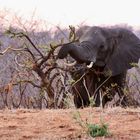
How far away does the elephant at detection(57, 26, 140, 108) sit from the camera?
390 inches

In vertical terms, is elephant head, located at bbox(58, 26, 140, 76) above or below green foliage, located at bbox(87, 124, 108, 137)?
above

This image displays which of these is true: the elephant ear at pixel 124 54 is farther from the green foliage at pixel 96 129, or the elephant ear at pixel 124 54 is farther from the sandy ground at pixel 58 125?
the green foliage at pixel 96 129

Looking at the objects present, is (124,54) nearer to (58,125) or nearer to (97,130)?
(58,125)

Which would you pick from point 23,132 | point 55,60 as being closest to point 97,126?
point 23,132

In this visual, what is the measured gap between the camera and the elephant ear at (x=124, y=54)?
35.5 ft

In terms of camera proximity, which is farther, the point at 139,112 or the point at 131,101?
the point at 131,101

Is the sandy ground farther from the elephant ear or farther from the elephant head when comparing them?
the elephant ear

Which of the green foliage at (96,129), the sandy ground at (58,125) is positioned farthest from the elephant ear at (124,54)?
the green foliage at (96,129)

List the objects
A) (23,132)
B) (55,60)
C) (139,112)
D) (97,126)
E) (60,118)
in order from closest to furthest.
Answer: (97,126) → (23,132) → (60,118) → (139,112) → (55,60)

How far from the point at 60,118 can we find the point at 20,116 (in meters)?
0.50

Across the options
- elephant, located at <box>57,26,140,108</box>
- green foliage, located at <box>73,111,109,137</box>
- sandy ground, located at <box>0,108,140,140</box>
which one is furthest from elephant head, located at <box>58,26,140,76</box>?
green foliage, located at <box>73,111,109,137</box>

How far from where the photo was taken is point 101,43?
10.6m

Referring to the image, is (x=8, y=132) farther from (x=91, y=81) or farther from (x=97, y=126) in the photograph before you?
(x=91, y=81)

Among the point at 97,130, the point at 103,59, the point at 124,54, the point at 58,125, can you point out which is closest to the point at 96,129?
the point at 97,130
